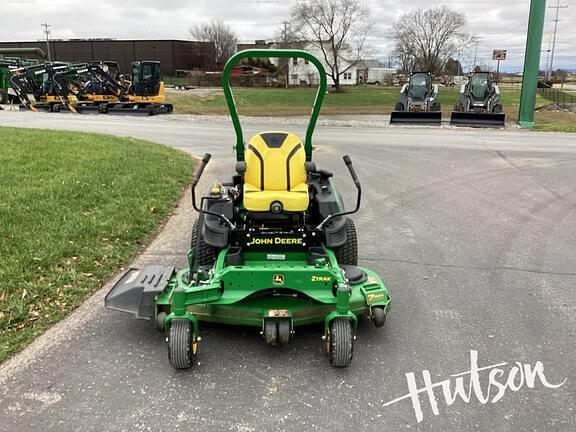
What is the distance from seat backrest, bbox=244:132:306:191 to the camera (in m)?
3.96

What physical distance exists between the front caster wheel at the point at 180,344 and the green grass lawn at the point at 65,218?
1.13 metres

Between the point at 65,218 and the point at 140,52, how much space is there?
3252 inches

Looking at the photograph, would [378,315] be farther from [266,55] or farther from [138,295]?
[266,55]

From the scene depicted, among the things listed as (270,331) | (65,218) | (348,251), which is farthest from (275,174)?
(65,218)

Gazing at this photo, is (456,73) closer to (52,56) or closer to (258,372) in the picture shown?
(52,56)

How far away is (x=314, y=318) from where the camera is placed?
3422 millimetres

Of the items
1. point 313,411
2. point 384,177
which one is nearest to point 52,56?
point 384,177

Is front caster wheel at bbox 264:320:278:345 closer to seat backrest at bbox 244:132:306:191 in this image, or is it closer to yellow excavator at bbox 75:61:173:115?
seat backrest at bbox 244:132:306:191

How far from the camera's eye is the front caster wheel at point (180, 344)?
3055 mm

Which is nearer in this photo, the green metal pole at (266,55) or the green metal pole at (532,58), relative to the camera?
the green metal pole at (266,55)

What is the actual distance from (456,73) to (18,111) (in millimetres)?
73628

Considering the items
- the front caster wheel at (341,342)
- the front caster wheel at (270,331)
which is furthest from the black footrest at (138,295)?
the front caster wheel at (341,342)

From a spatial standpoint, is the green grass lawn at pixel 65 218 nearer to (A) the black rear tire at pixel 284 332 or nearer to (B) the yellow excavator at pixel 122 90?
(A) the black rear tire at pixel 284 332

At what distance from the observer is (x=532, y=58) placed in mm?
19375
